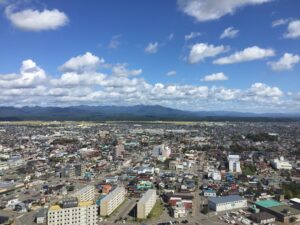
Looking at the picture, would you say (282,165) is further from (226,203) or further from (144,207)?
(144,207)

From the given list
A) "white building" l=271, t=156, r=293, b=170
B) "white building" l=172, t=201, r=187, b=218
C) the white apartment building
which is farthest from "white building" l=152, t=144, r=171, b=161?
"white building" l=172, t=201, r=187, b=218

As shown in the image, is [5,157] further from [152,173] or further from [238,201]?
[238,201]

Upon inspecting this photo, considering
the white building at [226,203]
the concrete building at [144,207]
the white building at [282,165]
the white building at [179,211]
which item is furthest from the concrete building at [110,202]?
the white building at [282,165]

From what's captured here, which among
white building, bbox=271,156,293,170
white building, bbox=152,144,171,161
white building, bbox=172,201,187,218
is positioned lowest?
white building, bbox=172,201,187,218

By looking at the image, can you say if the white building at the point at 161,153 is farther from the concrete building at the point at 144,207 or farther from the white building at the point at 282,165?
the concrete building at the point at 144,207

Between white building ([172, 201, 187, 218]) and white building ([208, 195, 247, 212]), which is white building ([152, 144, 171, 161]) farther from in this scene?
white building ([172, 201, 187, 218])

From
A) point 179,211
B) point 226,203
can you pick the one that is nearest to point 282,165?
point 226,203
